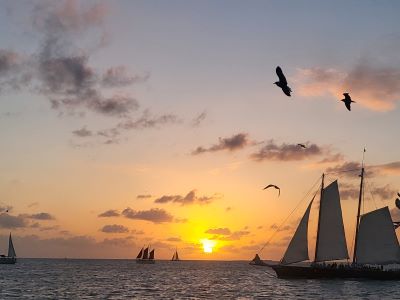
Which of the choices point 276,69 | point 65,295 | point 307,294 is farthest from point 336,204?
point 276,69

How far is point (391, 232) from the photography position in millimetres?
98438

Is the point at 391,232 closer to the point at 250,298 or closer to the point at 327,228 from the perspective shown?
the point at 327,228

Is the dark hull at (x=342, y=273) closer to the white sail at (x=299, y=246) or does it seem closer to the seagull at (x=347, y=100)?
the white sail at (x=299, y=246)

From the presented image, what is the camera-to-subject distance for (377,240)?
325 ft

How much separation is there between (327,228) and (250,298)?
29757 mm

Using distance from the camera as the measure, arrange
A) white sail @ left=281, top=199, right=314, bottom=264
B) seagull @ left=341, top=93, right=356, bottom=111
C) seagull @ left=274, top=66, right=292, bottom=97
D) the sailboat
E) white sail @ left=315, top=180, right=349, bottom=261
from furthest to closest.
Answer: white sail @ left=315, top=180, right=349, bottom=261 → the sailboat → white sail @ left=281, top=199, right=314, bottom=264 → seagull @ left=341, top=93, right=356, bottom=111 → seagull @ left=274, top=66, right=292, bottom=97

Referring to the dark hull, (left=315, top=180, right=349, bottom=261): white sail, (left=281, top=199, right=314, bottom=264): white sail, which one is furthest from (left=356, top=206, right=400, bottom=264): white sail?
(left=281, top=199, right=314, bottom=264): white sail

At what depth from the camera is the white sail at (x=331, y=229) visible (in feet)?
328

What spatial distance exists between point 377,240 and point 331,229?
8.55 m

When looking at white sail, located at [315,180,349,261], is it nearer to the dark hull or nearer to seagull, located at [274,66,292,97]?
the dark hull

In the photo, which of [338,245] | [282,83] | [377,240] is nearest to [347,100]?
[282,83]

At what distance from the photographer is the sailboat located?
98188 mm

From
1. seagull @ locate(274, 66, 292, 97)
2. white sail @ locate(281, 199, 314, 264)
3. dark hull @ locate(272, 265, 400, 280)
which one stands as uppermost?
seagull @ locate(274, 66, 292, 97)

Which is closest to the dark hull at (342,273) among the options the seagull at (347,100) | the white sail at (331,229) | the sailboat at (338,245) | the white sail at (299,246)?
the sailboat at (338,245)
